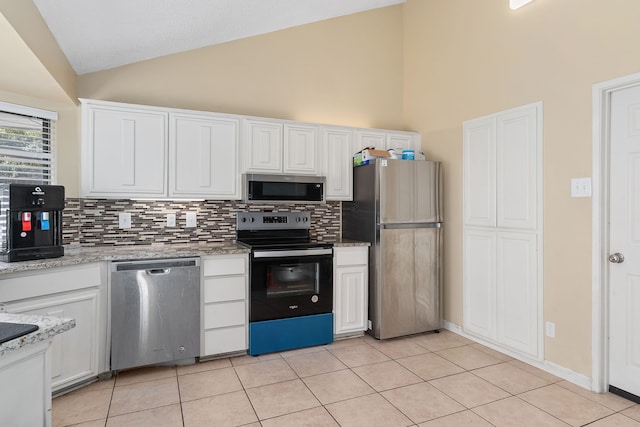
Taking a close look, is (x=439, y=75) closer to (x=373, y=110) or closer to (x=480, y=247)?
(x=373, y=110)

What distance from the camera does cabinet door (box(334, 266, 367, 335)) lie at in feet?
11.4

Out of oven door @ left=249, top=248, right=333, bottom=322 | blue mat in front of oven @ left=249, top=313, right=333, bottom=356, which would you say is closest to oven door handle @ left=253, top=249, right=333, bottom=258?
oven door @ left=249, top=248, right=333, bottom=322

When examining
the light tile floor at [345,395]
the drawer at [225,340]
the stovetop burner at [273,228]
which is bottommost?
the light tile floor at [345,395]

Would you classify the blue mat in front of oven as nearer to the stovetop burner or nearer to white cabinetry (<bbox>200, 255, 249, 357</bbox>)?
white cabinetry (<bbox>200, 255, 249, 357</bbox>)

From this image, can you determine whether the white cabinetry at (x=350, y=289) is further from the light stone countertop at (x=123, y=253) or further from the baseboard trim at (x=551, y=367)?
the baseboard trim at (x=551, y=367)

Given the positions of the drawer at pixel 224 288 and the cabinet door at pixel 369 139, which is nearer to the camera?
the drawer at pixel 224 288

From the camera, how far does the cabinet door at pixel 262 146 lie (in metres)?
3.38

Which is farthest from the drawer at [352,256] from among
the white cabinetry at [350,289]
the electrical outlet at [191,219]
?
the electrical outlet at [191,219]

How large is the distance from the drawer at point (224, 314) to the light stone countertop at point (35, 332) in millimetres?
1861

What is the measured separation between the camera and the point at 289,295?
3.24 meters

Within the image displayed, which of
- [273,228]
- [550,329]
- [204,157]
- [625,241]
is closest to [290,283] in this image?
[273,228]

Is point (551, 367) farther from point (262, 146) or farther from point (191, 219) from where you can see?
point (191, 219)

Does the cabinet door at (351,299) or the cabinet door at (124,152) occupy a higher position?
the cabinet door at (124,152)

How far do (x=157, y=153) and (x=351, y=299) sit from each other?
2.12 m
